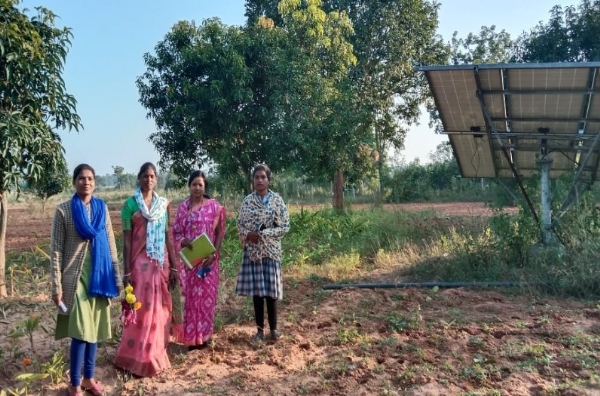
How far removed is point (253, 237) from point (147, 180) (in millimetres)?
1034

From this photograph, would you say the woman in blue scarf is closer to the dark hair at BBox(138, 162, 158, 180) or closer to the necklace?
the dark hair at BBox(138, 162, 158, 180)

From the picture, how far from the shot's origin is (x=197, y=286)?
439 cm

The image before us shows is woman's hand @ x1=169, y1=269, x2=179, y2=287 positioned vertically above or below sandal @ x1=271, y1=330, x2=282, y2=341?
above

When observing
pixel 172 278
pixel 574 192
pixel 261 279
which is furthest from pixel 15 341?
pixel 574 192

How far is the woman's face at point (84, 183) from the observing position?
342cm

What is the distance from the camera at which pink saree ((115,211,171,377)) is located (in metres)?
3.83

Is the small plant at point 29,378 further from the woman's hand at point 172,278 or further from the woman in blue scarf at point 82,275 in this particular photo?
the woman's hand at point 172,278

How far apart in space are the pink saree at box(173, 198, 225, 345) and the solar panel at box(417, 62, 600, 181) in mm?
3278

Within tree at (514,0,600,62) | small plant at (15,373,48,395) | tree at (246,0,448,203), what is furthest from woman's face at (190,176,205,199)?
tree at (514,0,600,62)

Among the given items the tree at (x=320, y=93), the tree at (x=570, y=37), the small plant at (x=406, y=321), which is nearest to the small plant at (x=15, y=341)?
the small plant at (x=406, y=321)

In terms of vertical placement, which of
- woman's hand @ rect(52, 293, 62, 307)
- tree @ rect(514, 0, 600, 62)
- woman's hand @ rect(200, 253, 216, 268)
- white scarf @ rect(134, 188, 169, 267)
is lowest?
woman's hand @ rect(52, 293, 62, 307)

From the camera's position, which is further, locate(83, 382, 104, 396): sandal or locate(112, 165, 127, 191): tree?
locate(112, 165, 127, 191): tree

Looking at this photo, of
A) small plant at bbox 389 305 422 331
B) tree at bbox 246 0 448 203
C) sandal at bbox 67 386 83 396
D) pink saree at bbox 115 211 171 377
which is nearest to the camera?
sandal at bbox 67 386 83 396

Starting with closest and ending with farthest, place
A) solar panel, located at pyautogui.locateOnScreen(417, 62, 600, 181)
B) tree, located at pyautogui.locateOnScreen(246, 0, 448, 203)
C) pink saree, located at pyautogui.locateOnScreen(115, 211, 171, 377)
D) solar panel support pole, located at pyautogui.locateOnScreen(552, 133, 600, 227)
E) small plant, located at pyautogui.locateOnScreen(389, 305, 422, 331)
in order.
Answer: pink saree, located at pyautogui.locateOnScreen(115, 211, 171, 377) → small plant, located at pyautogui.locateOnScreen(389, 305, 422, 331) → solar panel, located at pyautogui.locateOnScreen(417, 62, 600, 181) → solar panel support pole, located at pyautogui.locateOnScreen(552, 133, 600, 227) → tree, located at pyautogui.locateOnScreen(246, 0, 448, 203)
